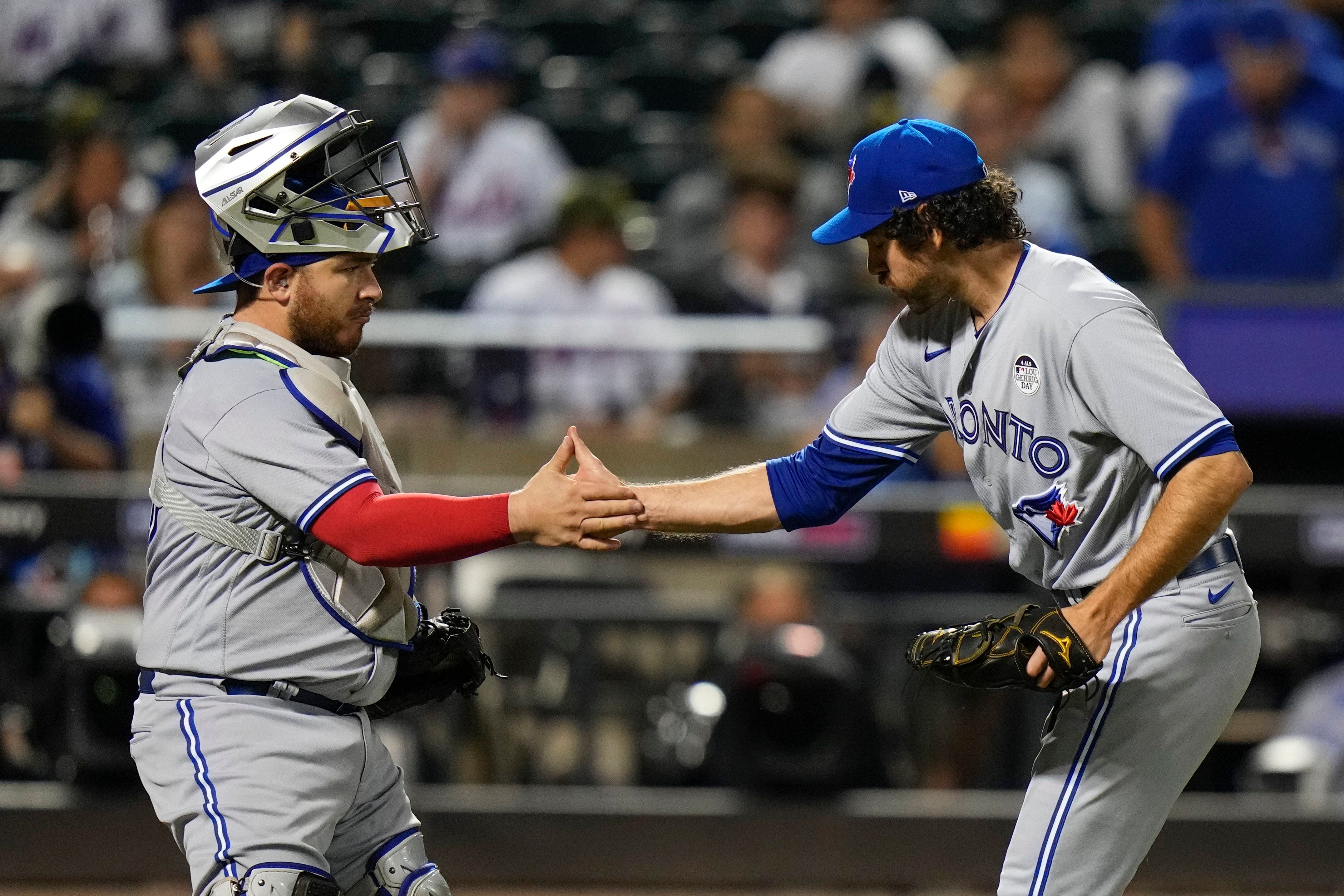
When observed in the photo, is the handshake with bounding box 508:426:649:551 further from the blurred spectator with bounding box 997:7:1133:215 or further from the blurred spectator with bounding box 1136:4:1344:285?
the blurred spectator with bounding box 997:7:1133:215

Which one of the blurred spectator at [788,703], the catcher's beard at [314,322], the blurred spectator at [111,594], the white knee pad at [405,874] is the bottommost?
the blurred spectator at [788,703]

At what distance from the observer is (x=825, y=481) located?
358 cm

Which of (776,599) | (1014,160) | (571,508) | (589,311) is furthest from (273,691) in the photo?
(1014,160)

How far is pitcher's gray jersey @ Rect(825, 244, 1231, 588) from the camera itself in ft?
9.68

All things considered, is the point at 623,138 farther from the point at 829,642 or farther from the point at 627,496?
the point at 627,496

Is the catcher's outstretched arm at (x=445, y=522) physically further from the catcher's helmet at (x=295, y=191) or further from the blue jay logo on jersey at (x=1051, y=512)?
the blue jay logo on jersey at (x=1051, y=512)

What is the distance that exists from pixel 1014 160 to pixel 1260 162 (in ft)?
3.17

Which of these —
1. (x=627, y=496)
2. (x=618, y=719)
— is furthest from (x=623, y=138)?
(x=627, y=496)

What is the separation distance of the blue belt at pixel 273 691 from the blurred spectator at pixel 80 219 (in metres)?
3.97

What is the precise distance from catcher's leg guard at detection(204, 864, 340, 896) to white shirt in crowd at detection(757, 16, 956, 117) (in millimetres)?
5749

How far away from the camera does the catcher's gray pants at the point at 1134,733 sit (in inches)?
120

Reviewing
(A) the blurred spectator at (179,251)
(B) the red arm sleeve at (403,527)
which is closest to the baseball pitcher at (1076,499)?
(B) the red arm sleeve at (403,527)

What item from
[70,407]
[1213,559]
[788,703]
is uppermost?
[1213,559]

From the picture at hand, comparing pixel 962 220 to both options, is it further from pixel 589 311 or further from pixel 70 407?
pixel 70 407
